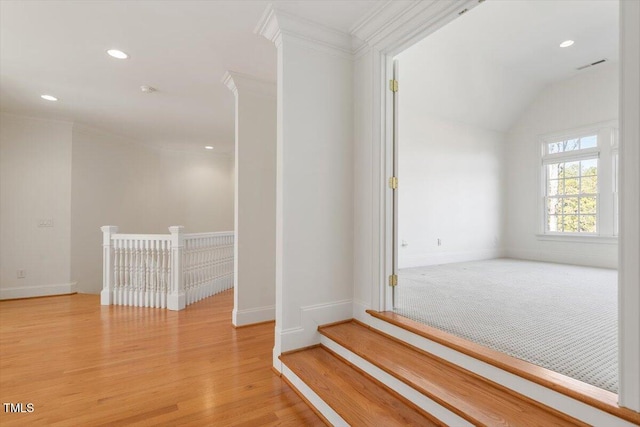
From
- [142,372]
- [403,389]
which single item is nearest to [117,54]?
[142,372]

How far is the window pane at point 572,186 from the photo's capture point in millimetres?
5344

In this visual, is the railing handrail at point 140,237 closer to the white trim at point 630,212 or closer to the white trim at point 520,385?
the white trim at point 520,385

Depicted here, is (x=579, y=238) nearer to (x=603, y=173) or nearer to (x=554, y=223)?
(x=554, y=223)

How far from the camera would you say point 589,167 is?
520cm

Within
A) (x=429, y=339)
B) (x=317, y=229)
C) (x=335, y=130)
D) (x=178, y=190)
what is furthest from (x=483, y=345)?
(x=178, y=190)

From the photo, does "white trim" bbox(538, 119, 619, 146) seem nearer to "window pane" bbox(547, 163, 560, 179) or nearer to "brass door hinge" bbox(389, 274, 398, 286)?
"window pane" bbox(547, 163, 560, 179)

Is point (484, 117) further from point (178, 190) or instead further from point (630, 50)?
point (178, 190)

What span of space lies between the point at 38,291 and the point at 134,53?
4.34 meters

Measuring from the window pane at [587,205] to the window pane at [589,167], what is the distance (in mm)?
448

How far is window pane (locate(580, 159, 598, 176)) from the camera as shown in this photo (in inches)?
201

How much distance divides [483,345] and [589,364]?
518mm

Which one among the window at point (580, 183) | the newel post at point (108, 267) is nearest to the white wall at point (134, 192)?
the newel post at point (108, 267)

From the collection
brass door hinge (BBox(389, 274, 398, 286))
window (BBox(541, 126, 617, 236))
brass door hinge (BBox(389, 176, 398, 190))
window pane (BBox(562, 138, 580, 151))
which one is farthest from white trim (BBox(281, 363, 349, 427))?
window pane (BBox(562, 138, 580, 151))

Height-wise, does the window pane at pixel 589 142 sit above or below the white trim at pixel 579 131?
below
